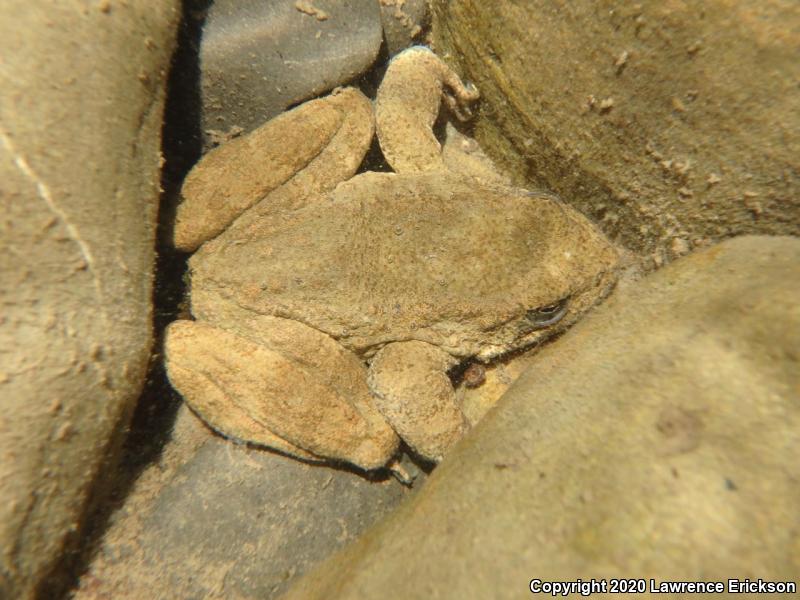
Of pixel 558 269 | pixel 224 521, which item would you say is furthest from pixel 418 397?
pixel 224 521

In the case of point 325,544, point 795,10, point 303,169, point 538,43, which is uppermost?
point 795,10

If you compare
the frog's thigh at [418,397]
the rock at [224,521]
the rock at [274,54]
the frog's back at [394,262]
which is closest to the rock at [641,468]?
the rock at [224,521]

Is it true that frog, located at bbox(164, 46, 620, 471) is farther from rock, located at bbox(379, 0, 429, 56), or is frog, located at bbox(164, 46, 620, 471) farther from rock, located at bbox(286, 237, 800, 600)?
rock, located at bbox(379, 0, 429, 56)

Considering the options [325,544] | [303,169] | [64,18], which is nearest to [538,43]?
[303,169]

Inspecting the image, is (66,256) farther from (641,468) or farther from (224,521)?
(641,468)

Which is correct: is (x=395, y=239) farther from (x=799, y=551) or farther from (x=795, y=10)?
(x=799, y=551)

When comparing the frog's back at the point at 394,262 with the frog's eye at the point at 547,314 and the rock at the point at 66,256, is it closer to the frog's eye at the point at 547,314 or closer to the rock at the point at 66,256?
the frog's eye at the point at 547,314
